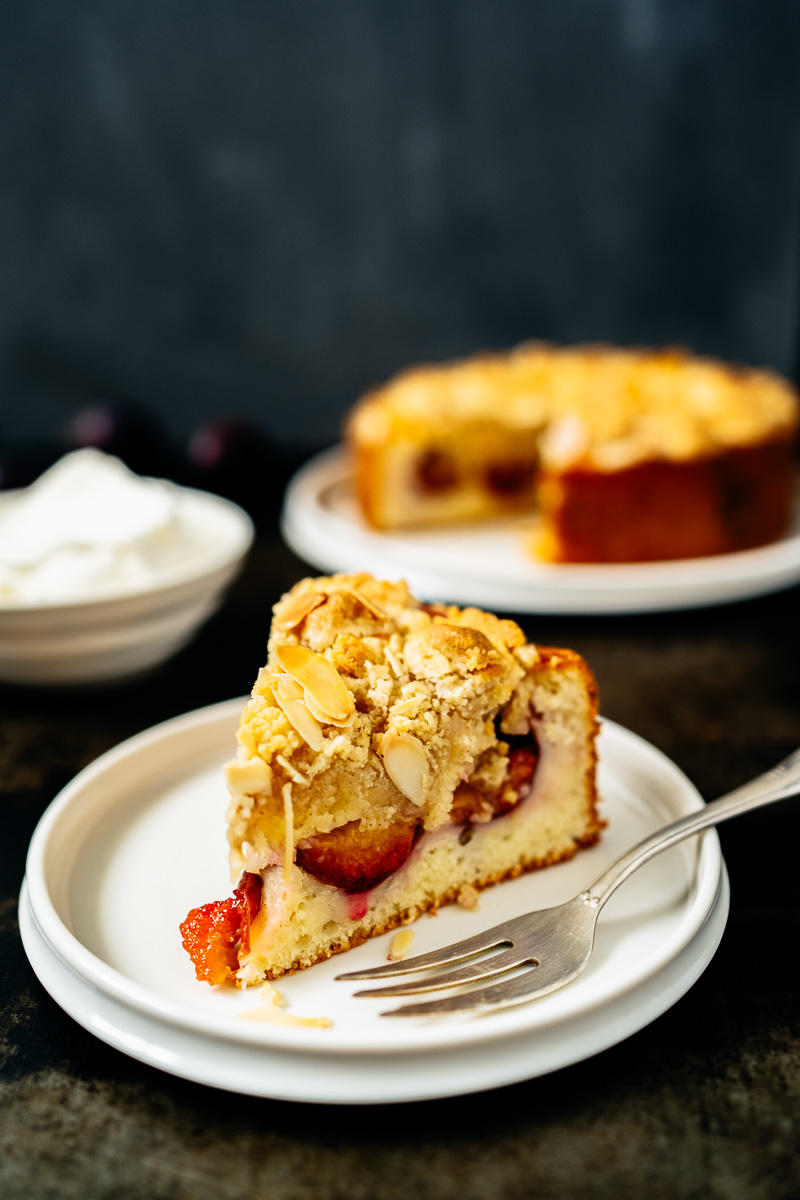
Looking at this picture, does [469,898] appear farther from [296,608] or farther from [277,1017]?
[296,608]

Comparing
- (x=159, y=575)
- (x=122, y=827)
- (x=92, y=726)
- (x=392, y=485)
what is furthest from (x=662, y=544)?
(x=122, y=827)

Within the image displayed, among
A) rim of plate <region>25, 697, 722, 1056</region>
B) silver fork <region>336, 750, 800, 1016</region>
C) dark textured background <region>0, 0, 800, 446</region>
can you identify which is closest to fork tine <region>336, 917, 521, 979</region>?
silver fork <region>336, 750, 800, 1016</region>

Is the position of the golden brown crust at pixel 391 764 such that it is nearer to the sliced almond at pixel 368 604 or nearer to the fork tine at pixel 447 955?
the sliced almond at pixel 368 604

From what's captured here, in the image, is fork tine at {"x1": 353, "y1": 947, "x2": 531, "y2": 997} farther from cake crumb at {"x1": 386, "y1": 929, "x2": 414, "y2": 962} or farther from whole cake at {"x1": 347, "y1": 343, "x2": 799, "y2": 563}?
whole cake at {"x1": 347, "y1": 343, "x2": 799, "y2": 563}

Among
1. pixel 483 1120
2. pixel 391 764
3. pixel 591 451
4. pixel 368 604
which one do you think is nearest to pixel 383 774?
pixel 391 764

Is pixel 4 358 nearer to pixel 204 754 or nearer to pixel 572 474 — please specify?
pixel 572 474
